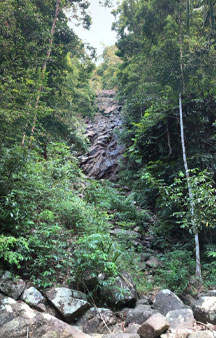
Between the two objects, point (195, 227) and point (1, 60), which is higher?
point (1, 60)

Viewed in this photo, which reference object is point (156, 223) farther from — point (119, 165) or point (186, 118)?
point (119, 165)

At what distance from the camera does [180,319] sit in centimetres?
364

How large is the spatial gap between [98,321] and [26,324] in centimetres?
121

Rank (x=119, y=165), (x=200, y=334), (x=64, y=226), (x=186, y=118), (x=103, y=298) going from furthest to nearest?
(x=119, y=165)
(x=186, y=118)
(x=64, y=226)
(x=103, y=298)
(x=200, y=334)

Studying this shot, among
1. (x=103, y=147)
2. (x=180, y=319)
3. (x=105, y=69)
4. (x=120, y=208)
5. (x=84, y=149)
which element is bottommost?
(x=180, y=319)

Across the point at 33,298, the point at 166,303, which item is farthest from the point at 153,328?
the point at 33,298

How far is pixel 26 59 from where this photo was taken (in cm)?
825

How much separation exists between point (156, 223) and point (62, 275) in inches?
225

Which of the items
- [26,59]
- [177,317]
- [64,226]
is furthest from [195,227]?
[26,59]

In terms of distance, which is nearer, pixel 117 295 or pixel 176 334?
pixel 176 334

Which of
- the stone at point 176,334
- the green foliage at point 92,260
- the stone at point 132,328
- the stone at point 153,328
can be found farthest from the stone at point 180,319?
the green foliage at point 92,260

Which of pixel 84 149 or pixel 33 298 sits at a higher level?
pixel 84 149

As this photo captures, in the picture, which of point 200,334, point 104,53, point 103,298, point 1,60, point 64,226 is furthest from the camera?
point 104,53

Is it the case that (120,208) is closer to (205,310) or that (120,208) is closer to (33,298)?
(205,310)
